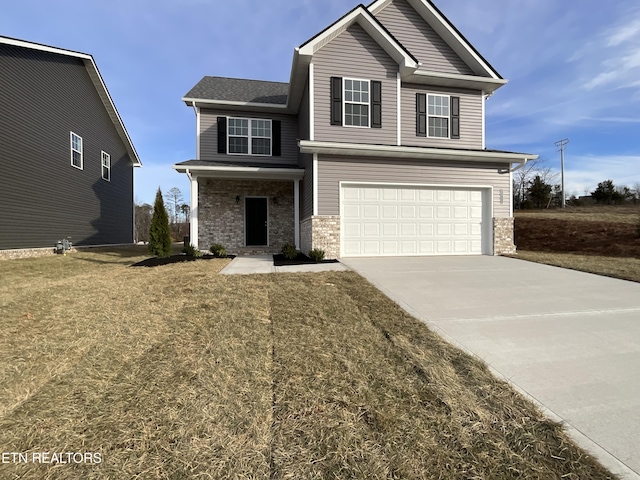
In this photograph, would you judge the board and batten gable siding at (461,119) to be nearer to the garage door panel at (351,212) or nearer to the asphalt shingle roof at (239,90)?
the garage door panel at (351,212)

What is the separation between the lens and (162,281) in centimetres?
633

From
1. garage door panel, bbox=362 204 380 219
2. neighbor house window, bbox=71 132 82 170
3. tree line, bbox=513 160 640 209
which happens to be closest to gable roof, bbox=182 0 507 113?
garage door panel, bbox=362 204 380 219

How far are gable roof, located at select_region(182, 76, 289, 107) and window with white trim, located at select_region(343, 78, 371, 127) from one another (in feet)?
11.6

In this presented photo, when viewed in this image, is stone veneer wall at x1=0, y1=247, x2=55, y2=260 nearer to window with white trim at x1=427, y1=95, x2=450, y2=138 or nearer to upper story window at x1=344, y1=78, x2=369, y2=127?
upper story window at x1=344, y1=78, x2=369, y2=127

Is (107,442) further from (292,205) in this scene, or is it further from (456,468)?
(292,205)

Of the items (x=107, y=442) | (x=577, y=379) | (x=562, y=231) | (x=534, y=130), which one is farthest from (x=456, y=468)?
(x=534, y=130)

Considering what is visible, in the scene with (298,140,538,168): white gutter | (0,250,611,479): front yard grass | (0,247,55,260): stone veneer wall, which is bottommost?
(0,250,611,479): front yard grass

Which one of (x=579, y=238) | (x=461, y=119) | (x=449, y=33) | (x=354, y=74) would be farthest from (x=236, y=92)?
(x=579, y=238)

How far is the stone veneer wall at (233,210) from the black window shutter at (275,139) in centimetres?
126

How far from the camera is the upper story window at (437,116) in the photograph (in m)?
10.8

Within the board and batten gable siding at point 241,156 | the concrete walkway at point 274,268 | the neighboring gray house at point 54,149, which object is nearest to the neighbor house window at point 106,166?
the neighboring gray house at point 54,149

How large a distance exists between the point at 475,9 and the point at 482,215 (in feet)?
23.8

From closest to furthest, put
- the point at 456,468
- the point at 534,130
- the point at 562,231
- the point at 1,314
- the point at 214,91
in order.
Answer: the point at 456,468, the point at 1,314, the point at 214,91, the point at 562,231, the point at 534,130

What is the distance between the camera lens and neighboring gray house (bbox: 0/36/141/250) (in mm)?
10266
